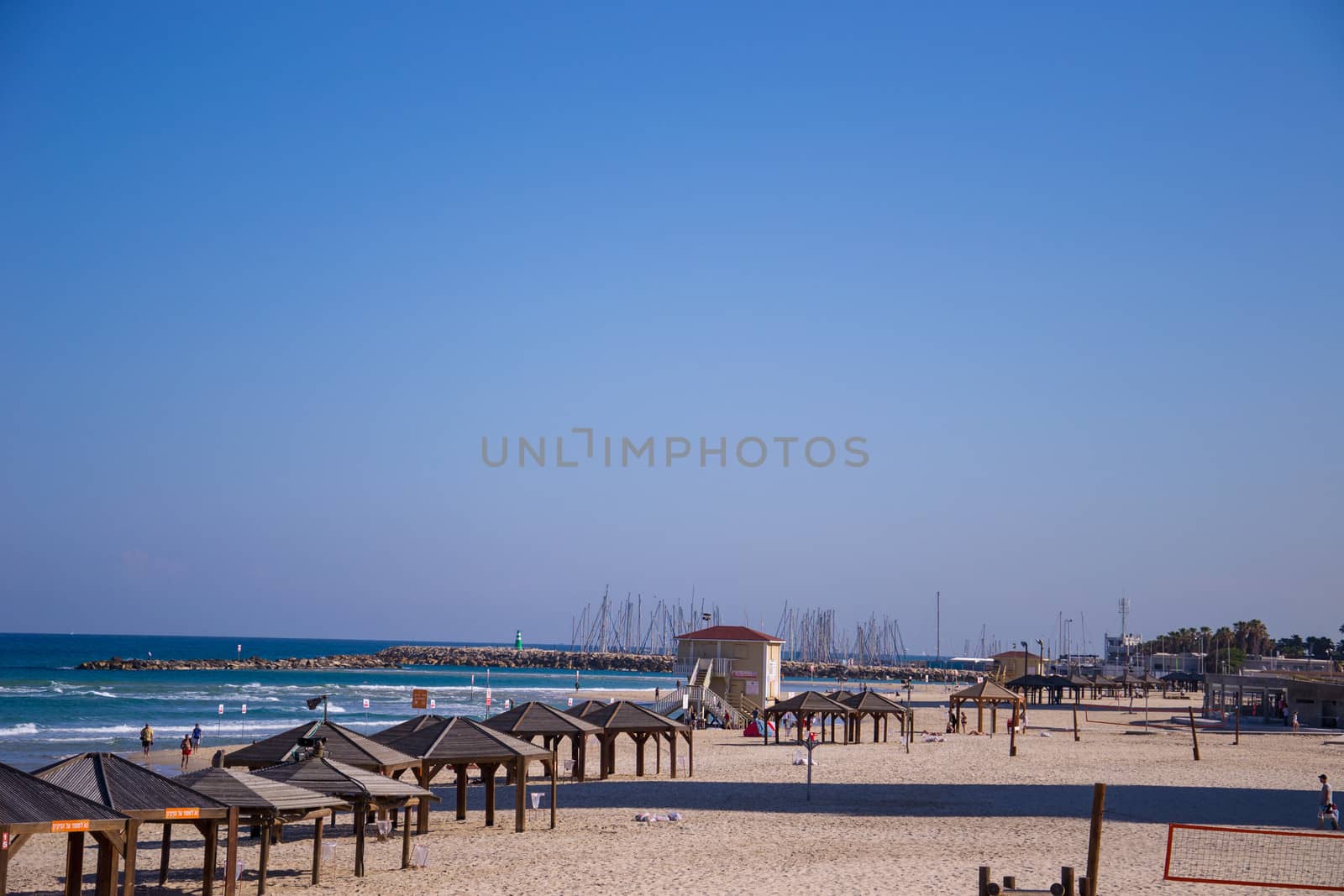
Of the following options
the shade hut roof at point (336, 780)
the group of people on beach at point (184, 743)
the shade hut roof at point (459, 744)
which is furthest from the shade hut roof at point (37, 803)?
the group of people on beach at point (184, 743)

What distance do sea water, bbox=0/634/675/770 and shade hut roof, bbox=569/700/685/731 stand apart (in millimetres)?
17634

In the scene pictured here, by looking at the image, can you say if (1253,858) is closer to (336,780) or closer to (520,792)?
(520,792)

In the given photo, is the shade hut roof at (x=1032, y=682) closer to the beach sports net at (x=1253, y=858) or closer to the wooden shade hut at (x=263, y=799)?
the beach sports net at (x=1253, y=858)

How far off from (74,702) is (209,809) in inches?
2455

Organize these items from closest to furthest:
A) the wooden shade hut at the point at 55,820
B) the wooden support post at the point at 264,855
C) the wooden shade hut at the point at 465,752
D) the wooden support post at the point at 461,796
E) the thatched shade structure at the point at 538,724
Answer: the wooden shade hut at the point at 55,820, the wooden support post at the point at 264,855, the wooden shade hut at the point at 465,752, the wooden support post at the point at 461,796, the thatched shade structure at the point at 538,724

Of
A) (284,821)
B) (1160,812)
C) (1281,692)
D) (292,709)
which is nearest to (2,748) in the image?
(292,709)

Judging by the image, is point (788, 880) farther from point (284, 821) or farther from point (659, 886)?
point (284, 821)

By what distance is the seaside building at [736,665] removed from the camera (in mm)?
55656

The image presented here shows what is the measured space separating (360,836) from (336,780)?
105 cm

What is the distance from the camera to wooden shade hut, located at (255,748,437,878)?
58.7ft

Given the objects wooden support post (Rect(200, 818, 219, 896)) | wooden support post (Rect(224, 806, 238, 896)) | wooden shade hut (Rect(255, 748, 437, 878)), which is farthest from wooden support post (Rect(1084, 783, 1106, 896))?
wooden support post (Rect(200, 818, 219, 896))

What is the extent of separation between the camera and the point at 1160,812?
2436 cm

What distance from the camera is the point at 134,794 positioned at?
47.2ft

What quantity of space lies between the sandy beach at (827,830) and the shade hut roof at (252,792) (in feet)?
5.22
